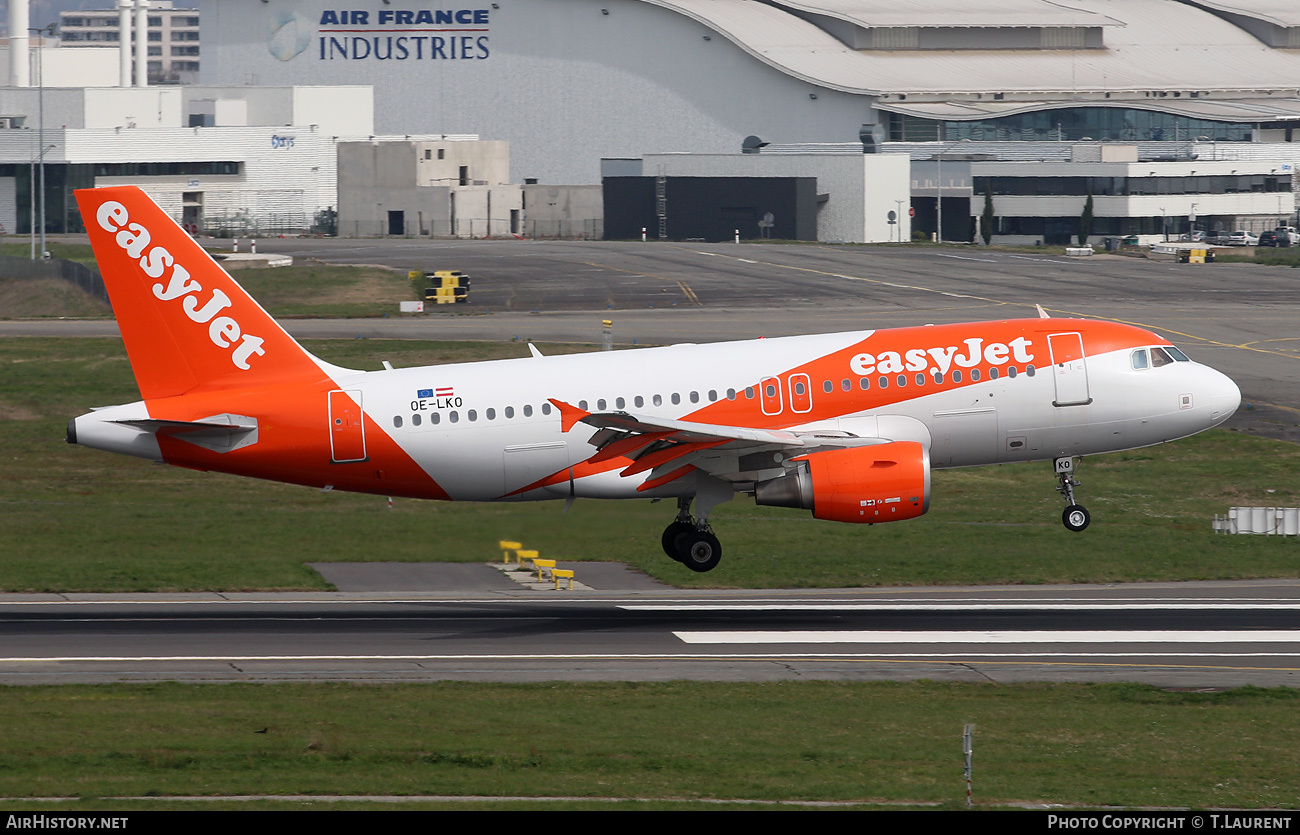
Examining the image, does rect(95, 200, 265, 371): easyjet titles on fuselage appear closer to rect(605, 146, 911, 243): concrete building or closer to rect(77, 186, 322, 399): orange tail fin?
rect(77, 186, 322, 399): orange tail fin

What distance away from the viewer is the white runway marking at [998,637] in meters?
37.9

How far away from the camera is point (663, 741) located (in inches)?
1126

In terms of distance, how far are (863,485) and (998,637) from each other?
5197mm

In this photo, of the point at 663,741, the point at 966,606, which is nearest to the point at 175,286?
the point at 663,741

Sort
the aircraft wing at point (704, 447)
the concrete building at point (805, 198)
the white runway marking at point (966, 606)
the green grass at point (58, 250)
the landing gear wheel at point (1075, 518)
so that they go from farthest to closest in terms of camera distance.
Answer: the concrete building at point (805, 198) < the green grass at point (58, 250) < the white runway marking at point (966, 606) < the landing gear wheel at point (1075, 518) < the aircraft wing at point (704, 447)

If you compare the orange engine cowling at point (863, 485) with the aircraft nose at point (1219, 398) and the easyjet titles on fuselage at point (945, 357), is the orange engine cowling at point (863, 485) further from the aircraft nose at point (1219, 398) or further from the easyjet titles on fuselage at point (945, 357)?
the aircraft nose at point (1219, 398)

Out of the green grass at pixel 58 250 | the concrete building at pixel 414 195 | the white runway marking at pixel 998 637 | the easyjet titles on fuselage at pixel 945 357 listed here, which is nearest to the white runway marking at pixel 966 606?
the white runway marking at pixel 998 637

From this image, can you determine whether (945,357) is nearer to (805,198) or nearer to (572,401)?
(572,401)

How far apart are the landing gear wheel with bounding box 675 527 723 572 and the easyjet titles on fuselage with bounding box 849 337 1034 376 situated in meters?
5.77

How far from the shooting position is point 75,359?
8188 cm

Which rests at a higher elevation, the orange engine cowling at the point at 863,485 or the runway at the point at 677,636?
the orange engine cowling at the point at 863,485

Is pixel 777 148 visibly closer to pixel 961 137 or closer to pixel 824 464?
pixel 961 137

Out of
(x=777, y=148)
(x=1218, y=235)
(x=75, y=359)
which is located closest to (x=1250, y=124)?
(x=1218, y=235)

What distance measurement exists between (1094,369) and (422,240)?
417 feet
